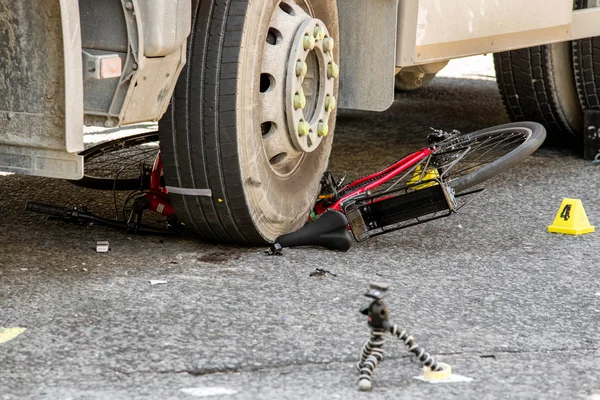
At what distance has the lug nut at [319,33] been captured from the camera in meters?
4.18

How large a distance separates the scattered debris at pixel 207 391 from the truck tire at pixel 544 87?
3.94 metres

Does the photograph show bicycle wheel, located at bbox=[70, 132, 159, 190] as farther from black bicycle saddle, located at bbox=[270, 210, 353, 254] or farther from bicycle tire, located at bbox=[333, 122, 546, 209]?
bicycle tire, located at bbox=[333, 122, 546, 209]

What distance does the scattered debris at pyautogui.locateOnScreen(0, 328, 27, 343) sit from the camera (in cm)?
314

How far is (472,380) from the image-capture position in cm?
292

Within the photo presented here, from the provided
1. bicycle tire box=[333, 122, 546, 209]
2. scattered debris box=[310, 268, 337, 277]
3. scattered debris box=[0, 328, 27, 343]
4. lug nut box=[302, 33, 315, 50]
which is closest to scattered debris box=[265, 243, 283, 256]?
scattered debris box=[310, 268, 337, 277]

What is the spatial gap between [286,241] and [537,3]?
1.93 meters

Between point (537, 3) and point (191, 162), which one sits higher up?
point (537, 3)

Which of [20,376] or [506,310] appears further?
[506,310]

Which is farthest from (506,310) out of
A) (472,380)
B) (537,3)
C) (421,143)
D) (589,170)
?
(421,143)

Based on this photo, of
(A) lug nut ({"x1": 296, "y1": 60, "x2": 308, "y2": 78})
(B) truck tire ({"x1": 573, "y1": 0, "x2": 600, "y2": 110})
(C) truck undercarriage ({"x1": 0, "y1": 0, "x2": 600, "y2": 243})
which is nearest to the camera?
(C) truck undercarriage ({"x1": 0, "y1": 0, "x2": 600, "y2": 243})

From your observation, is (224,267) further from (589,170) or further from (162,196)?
(589,170)

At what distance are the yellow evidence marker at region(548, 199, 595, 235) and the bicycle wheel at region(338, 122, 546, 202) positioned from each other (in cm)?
29

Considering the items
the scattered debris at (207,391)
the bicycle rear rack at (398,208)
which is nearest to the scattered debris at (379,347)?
the scattered debris at (207,391)

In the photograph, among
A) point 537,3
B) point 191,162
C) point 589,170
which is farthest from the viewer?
point 589,170
